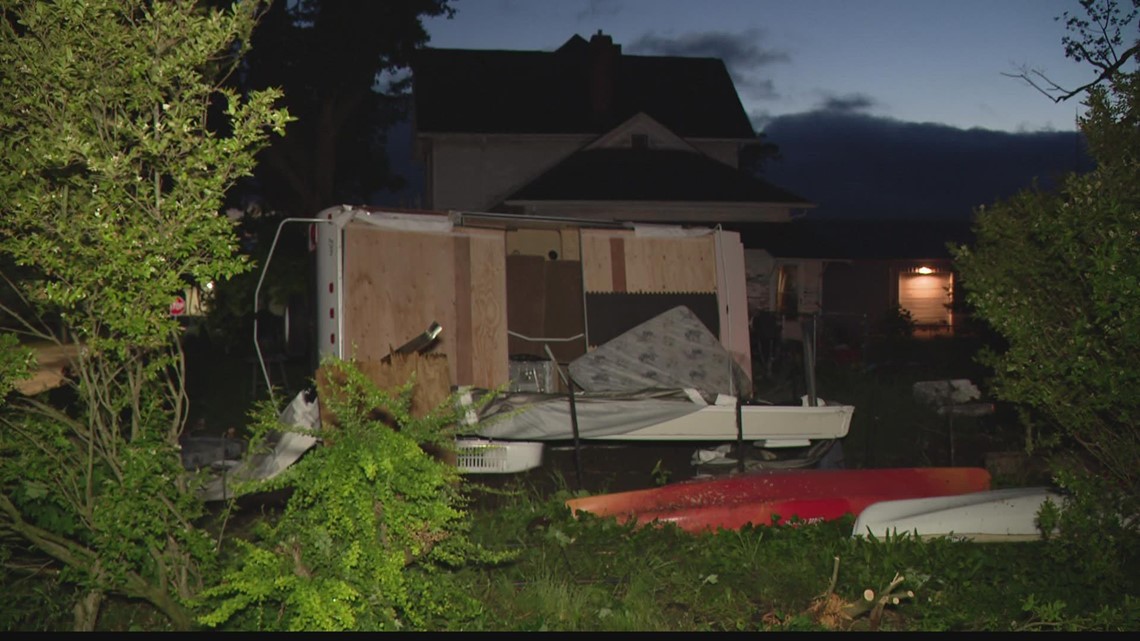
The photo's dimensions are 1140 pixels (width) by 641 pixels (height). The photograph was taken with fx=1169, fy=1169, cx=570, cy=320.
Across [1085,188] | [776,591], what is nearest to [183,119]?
[776,591]

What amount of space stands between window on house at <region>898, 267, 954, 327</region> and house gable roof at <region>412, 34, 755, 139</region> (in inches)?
386

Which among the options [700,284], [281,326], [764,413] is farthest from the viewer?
[281,326]

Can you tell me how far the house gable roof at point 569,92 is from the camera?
2942 cm

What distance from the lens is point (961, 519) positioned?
297 inches

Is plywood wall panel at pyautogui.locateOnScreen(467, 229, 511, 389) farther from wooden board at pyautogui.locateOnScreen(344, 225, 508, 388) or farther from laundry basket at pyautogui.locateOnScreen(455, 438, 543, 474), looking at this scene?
laundry basket at pyautogui.locateOnScreen(455, 438, 543, 474)

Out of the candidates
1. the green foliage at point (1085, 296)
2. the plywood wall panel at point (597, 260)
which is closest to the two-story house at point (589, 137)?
the plywood wall panel at point (597, 260)

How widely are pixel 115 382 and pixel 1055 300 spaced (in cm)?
489

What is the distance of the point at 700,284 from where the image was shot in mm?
11664

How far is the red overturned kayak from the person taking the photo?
8164 mm

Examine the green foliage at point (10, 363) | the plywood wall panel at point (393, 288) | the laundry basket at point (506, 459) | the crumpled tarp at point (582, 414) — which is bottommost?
the laundry basket at point (506, 459)

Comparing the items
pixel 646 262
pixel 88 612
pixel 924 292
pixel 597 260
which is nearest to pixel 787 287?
pixel 924 292

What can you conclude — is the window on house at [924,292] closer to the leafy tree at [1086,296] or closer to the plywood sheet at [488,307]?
the plywood sheet at [488,307]

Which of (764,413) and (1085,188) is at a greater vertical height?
(1085,188)
